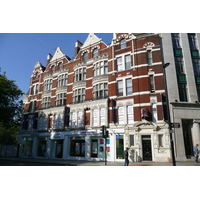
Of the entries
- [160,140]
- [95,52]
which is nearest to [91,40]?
[95,52]

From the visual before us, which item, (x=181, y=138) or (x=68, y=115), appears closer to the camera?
(x=181, y=138)

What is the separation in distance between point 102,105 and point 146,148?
7888mm

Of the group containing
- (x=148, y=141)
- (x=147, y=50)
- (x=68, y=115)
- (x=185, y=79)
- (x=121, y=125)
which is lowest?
(x=148, y=141)

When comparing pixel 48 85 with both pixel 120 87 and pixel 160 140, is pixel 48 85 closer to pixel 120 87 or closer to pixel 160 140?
pixel 120 87

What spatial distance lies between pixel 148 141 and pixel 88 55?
640 inches

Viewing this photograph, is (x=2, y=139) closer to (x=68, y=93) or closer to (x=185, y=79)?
(x=68, y=93)

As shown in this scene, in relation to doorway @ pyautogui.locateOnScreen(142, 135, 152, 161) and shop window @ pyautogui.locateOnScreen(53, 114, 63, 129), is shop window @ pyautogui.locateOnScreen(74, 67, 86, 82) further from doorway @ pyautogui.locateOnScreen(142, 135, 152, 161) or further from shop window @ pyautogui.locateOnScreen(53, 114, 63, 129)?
doorway @ pyautogui.locateOnScreen(142, 135, 152, 161)

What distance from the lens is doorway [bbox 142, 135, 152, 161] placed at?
17938 millimetres

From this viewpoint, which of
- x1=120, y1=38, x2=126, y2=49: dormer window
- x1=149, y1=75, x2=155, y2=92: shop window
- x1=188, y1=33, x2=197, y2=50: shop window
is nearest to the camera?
x1=149, y1=75, x2=155, y2=92: shop window

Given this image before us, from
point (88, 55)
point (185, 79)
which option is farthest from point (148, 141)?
point (88, 55)

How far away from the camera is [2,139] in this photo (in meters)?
39.4

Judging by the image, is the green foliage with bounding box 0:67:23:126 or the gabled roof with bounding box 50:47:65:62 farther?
the gabled roof with bounding box 50:47:65:62

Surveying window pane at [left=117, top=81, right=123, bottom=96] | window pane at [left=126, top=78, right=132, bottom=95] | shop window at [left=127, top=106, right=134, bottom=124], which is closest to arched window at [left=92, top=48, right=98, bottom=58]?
window pane at [left=117, top=81, right=123, bottom=96]

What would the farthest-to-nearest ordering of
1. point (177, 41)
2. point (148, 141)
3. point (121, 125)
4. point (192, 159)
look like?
1. point (177, 41)
2. point (121, 125)
3. point (148, 141)
4. point (192, 159)
